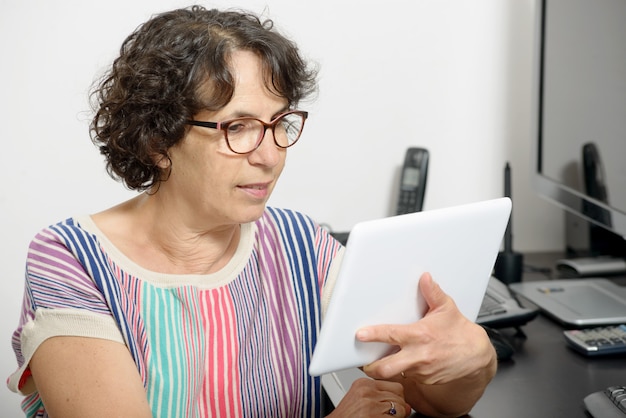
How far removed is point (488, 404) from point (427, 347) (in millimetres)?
295

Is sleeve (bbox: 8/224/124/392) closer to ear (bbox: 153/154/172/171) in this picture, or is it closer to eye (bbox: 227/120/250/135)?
ear (bbox: 153/154/172/171)

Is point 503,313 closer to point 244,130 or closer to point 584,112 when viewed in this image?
point 584,112

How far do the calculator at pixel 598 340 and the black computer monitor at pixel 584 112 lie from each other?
0.21 meters

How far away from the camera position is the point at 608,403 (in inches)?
51.6

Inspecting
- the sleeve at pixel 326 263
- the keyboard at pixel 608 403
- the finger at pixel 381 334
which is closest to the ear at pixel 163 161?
the sleeve at pixel 326 263

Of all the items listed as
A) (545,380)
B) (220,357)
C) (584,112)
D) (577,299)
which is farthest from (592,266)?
(220,357)

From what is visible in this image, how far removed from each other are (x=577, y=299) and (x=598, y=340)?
0.26m

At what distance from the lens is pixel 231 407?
1.39m

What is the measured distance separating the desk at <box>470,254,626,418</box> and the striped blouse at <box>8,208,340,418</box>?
0.31 m

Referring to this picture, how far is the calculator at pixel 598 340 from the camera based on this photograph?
61.0 inches

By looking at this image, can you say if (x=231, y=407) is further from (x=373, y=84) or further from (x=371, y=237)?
(x=373, y=84)

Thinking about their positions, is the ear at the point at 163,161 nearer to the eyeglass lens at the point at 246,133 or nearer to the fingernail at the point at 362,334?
the eyeglass lens at the point at 246,133

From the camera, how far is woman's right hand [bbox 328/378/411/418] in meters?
1.31

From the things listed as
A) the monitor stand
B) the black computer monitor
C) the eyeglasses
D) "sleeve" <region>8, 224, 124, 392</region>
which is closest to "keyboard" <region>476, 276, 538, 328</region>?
the black computer monitor
